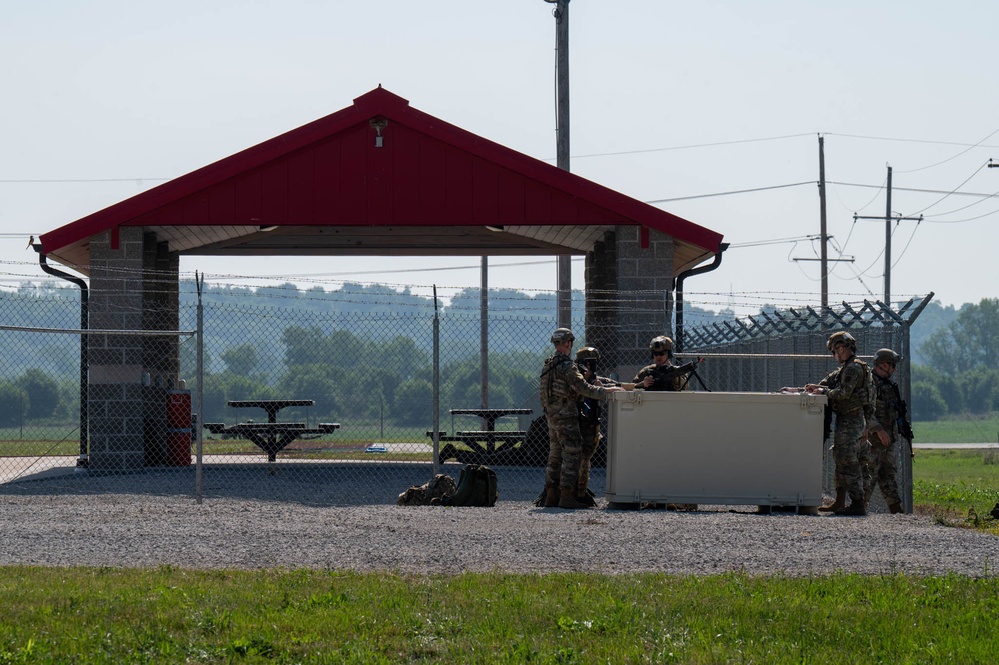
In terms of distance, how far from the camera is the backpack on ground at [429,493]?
45.2ft

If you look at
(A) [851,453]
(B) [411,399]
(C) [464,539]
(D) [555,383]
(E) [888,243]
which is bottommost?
(C) [464,539]

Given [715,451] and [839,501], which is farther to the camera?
[839,501]

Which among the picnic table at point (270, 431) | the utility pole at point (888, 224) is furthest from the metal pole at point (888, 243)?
the picnic table at point (270, 431)

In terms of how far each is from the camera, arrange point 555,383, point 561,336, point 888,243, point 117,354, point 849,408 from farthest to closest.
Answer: point 888,243 → point 117,354 → point 555,383 → point 561,336 → point 849,408

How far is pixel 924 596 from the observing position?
7.88 m

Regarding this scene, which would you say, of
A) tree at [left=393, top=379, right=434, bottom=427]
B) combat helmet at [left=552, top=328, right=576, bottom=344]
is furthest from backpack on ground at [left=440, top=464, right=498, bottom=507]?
tree at [left=393, top=379, right=434, bottom=427]

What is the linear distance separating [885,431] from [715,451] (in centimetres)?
181

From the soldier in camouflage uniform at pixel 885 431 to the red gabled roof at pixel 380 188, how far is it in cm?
491

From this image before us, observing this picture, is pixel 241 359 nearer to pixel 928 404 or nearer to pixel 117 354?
pixel 117 354

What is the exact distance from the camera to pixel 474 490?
13734 mm

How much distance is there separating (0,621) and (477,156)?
40.3 ft

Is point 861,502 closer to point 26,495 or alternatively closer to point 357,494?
point 357,494

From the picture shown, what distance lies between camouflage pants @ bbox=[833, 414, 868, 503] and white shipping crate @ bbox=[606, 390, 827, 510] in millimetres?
196

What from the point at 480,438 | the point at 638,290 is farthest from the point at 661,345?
the point at 480,438
